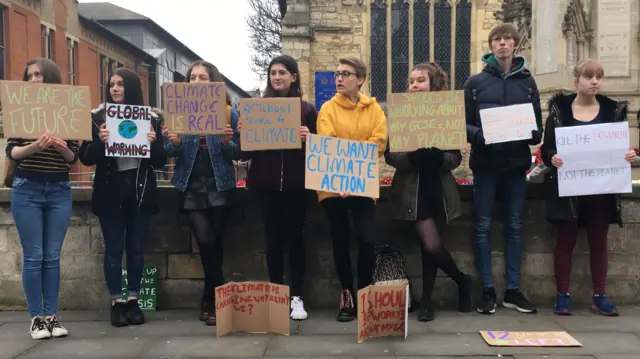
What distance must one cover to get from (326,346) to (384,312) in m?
0.49

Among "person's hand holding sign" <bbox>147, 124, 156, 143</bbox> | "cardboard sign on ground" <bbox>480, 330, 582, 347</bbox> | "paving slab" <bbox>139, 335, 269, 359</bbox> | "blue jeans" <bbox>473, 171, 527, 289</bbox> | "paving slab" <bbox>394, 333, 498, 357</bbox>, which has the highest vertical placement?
"person's hand holding sign" <bbox>147, 124, 156, 143</bbox>

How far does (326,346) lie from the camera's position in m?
4.16

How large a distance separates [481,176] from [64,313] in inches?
153

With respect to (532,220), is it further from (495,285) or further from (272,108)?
(272,108)

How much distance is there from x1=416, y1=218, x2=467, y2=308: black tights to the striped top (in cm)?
288

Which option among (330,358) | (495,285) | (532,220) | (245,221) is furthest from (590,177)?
(245,221)

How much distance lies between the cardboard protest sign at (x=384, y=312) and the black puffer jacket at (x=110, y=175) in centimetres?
198

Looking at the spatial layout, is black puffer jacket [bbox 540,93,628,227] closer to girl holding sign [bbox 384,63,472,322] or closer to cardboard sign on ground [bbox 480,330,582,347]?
girl holding sign [bbox 384,63,472,322]

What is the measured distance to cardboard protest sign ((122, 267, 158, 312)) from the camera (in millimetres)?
5316

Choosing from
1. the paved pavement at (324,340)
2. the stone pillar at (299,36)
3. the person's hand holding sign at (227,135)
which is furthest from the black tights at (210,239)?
the stone pillar at (299,36)

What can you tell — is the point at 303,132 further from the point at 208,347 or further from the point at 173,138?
the point at 208,347

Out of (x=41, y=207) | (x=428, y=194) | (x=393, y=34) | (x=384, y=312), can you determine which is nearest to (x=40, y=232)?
(x=41, y=207)

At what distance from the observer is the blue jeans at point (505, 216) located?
16.4 ft

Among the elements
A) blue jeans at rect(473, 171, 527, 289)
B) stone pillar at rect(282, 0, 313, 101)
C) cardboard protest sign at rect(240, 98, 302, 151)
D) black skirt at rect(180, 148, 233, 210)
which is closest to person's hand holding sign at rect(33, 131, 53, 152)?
black skirt at rect(180, 148, 233, 210)
